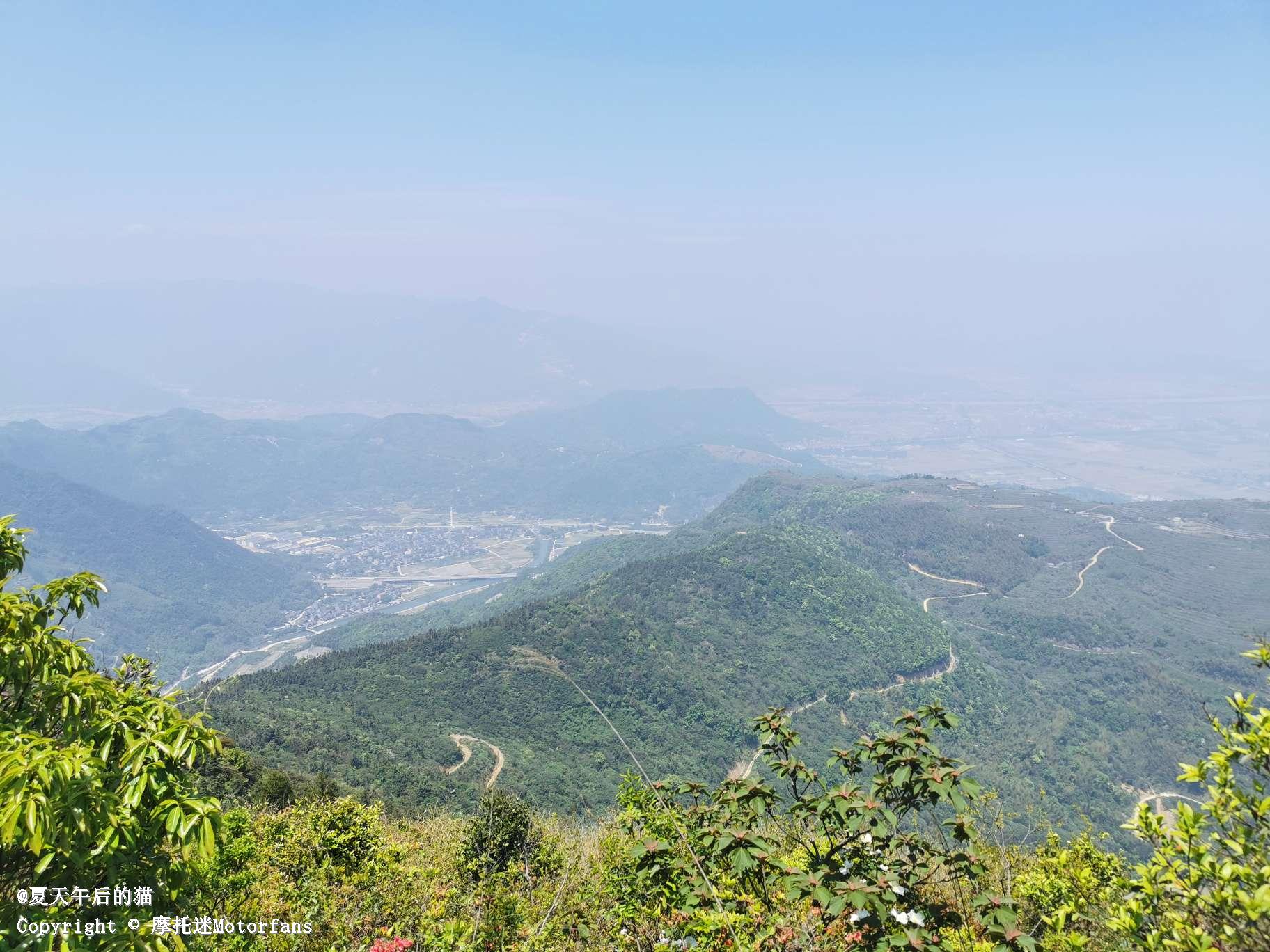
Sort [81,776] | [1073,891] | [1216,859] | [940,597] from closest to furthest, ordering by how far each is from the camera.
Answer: [81,776] → [1216,859] → [1073,891] → [940,597]

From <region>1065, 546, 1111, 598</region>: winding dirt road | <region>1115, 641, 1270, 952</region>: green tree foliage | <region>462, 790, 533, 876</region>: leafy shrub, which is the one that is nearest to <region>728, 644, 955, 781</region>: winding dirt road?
<region>1065, 546, 1111, 598</region>: winding dirt road

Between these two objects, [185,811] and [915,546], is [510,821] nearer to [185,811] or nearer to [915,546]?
[185,811]

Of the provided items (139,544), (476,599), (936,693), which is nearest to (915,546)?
(936,693)

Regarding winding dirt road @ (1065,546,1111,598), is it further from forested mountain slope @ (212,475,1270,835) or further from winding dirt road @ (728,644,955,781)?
winding dirt road @ (728,644,955,781)

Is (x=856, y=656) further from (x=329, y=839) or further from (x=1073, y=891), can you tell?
(x=1073, y=891)

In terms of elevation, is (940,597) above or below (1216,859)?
below

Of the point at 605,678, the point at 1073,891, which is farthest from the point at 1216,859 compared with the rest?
the point at 605,678

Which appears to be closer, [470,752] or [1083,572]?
[470,752]
